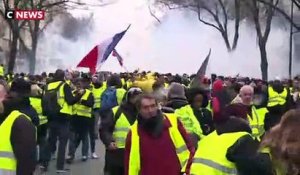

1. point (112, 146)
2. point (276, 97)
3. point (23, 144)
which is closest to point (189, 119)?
point (112, 146)

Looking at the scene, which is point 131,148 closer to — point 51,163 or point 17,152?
point 17,152

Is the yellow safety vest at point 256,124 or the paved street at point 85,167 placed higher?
the yellow safety vest at point 256,124

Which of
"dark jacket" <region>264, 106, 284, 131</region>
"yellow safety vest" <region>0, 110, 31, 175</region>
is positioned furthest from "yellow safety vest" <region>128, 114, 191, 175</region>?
"dark jacket" <region>264, 106, 284, 131</region>

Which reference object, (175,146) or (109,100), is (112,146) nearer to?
(175,146)

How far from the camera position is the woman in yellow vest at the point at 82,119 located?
1475 cm

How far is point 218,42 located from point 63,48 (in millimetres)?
19348

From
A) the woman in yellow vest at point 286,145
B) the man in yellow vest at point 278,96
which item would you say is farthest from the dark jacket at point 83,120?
the woman in yellow vest at point 286,145

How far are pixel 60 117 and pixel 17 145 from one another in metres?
7.65

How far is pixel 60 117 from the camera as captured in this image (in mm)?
13820

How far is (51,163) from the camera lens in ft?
48.8

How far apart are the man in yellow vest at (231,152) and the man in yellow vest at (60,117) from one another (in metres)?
8.39

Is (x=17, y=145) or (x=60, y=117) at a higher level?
(x=17, y=145)

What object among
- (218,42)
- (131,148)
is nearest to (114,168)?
(131,148)

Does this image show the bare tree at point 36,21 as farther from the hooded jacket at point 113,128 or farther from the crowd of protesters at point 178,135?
the hooded jacket at point 113,128
